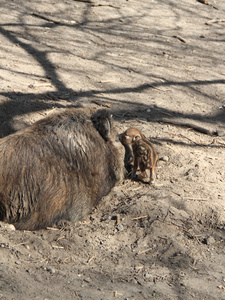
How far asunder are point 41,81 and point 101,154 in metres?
2.63

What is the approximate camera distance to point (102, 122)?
404 centimetres

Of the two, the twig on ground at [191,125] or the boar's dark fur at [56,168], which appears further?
the twig on ground at [191,125]

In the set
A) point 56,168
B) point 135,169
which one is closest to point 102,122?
point 56,168

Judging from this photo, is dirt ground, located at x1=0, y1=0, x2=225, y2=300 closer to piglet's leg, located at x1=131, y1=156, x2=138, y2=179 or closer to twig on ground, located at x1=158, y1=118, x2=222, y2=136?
twig on ground, located at x1=158, y1=118, x2=222, y2=136

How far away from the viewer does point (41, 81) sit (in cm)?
619

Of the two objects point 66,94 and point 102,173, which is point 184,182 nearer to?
point 102,173

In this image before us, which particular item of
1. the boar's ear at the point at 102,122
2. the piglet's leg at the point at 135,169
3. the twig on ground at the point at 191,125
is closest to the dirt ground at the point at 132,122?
the twig on ground at the point at 191,125

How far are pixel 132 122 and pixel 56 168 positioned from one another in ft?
7.16

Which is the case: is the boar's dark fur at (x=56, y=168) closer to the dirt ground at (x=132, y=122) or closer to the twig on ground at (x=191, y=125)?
the dirt ground at (x=132, y=122)

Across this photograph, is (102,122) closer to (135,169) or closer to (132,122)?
(135,169)

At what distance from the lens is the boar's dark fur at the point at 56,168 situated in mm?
3477

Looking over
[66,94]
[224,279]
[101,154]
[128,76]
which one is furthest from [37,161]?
[128,76]

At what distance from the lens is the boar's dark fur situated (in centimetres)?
348

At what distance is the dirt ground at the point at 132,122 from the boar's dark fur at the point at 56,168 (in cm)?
15
